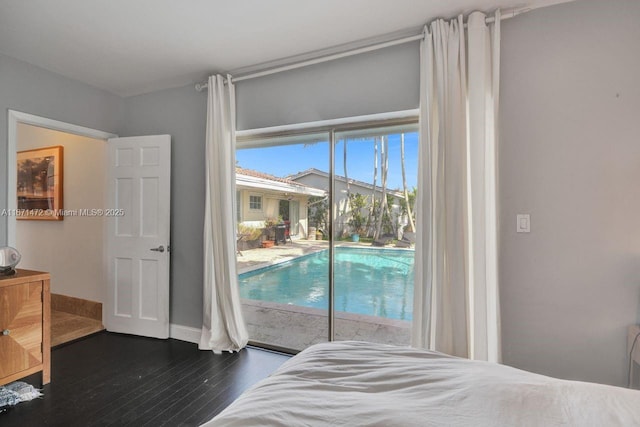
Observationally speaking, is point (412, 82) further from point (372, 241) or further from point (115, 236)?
point (115, 236)

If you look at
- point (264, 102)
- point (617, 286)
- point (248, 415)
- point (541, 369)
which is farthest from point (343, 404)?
point (264, 102)

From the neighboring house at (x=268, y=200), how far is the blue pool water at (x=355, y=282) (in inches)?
15.4

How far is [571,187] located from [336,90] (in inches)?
68.4

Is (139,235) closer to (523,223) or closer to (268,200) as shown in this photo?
(268,200)

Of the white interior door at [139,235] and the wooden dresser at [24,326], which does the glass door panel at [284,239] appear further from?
the wooden dresser at [24,326]

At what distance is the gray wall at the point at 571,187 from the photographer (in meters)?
1.81

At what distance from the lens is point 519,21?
2016 millimetres

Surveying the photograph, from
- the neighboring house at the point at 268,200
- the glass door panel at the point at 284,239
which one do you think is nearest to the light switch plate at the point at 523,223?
the glass door panel at the point at 284,239

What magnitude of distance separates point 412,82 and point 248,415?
2.25 meters

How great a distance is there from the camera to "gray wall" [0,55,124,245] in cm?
259

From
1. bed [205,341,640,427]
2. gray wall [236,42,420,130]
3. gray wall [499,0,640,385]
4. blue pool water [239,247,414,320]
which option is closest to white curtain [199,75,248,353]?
gray wall [236,42,420,130]

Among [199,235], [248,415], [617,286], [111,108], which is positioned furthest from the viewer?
[111,108]

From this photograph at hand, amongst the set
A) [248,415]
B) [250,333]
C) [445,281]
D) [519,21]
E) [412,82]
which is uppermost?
[519,21]

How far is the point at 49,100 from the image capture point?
2.87 metres
